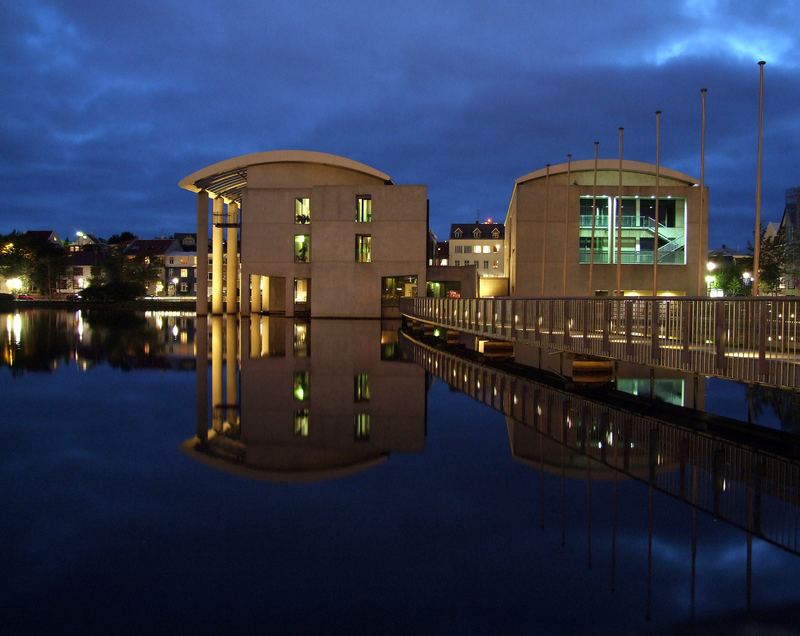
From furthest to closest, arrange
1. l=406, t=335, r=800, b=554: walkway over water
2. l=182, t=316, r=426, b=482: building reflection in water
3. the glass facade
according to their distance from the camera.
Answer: the glass facade, l=182, t=316, r=426, b=482: building reflection in water, l=406, t=335, r=800, b=554: walkway over water

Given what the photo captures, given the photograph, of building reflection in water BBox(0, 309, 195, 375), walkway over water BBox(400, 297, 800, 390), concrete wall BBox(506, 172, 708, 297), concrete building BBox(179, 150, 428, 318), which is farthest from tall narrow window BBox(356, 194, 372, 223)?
walkway over water BBox(400, 297, 800, 390)

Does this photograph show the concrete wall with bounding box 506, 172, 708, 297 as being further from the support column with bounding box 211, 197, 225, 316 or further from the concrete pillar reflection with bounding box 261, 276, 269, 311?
the support column with bounding box 211, 197, 225, 316

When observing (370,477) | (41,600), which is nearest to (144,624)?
(41,600)

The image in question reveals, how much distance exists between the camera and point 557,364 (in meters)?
18.2

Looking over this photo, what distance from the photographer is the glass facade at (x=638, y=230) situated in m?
37.8

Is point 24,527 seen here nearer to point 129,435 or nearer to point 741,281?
point 129,435

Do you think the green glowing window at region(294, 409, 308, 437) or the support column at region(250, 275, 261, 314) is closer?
the green glowing window at region(294, 409, 308, 437)

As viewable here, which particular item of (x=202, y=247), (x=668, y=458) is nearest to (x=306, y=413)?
(x=668, y=458)

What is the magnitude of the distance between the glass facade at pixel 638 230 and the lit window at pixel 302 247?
15.6 m

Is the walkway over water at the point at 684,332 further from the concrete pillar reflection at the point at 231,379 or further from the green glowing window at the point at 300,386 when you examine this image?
the concrete pillar reflection at the point at 231,379

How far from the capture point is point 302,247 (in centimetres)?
4125

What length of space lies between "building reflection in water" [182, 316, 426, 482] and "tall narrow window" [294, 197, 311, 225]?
2240cm

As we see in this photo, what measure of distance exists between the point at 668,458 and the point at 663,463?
0.25 meters

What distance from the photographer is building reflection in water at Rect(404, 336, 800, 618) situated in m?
5.33
